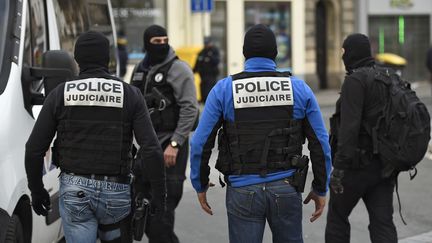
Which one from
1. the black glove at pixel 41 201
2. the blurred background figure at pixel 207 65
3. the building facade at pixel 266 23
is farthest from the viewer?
the building facade at pixel 266 23

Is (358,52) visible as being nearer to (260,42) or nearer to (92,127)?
(260,42)

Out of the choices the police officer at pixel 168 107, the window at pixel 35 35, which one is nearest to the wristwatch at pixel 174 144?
the police officer at pixel 168 107

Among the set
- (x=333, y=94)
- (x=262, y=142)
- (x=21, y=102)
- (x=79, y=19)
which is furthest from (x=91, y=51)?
(x=333, y=94)

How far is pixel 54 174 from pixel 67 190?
1.17 m

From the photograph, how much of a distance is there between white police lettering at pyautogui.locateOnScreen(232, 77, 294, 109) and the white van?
105cm

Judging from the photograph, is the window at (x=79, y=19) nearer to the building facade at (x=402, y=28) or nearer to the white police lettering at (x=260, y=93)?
the white police lettering at (x=260, y=93)

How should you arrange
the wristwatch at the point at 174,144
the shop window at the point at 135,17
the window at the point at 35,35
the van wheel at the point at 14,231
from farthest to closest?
the shop window at the point at 135,17 → the wristwatch at the point at 174,144 → the window at the point at 35,35 → the van wheel at the point at 14,231

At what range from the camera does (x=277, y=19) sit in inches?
862

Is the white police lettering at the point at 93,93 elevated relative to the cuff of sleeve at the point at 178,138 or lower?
elevated

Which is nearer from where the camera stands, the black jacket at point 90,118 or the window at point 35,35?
the black jacket at point 90,118

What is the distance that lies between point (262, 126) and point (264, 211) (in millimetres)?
444

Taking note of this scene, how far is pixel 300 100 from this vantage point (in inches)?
152

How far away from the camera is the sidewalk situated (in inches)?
769

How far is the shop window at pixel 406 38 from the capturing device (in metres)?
24.6
